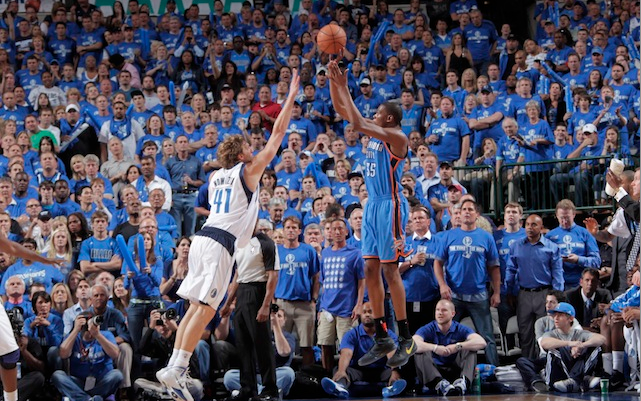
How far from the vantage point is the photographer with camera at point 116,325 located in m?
12.9

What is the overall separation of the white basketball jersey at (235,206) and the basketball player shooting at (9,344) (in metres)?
1.63

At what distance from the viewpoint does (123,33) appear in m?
20.6

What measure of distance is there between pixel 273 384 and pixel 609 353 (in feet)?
14.9

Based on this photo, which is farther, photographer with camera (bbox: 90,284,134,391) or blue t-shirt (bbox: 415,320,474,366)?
blue t-shirt (bbox: 415,320,474,366)

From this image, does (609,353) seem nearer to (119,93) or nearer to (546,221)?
(546,221)

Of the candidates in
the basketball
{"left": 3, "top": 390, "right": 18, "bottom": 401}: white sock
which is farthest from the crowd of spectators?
{"left": 3, "top": 390, "right": 18, "bottom": 401}: white sock

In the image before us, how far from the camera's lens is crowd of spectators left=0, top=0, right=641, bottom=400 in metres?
13.1

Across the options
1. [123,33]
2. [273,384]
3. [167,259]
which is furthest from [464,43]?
[273,384]

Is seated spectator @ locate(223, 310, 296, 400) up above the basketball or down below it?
below

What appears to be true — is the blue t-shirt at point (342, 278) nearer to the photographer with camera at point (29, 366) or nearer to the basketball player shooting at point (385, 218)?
the basketball player shooting at point (385, 218)

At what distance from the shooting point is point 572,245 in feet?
47.0

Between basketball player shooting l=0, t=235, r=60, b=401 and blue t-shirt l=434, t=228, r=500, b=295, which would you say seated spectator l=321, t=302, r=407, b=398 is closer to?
blue t-shirt l=434, t=228, r=500, b=295

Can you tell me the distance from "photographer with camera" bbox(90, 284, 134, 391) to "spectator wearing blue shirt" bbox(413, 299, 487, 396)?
3.77 m

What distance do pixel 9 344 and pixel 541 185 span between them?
400 inches
